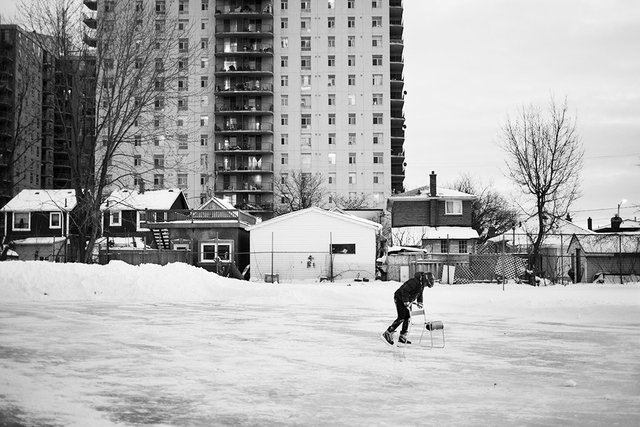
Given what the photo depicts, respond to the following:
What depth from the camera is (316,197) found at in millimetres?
79438

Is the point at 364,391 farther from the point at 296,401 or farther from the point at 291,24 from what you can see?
the point at 291,24

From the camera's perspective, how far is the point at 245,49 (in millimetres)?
82250

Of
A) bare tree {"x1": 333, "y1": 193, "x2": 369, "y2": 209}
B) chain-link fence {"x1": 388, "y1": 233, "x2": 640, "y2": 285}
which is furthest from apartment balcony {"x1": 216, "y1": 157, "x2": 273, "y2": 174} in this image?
chain-link fence {"x1": 388, "y1": 233, "x2": 640, "y2": 285}

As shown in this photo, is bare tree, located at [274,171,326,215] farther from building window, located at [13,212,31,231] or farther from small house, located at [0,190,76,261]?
building window, located at [13,212,31,231]

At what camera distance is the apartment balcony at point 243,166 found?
265 feet

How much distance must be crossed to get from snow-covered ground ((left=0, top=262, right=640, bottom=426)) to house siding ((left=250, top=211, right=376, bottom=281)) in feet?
64.9

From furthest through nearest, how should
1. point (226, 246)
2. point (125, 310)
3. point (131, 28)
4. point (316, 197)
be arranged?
point (316, 197) < point (226, 246) < point (131, 28) < point (125, 310)

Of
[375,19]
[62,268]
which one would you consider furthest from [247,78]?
[62,268]

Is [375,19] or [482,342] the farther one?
[375,19]

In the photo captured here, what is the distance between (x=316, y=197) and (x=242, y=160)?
34.4ft

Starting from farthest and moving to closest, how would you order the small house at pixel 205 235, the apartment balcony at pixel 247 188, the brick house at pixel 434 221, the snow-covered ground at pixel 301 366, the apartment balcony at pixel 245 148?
the apartment balcony at pixel 245 148
the apartment balcony at pixel 247 188
the brick house at pixel 434 221
the small house at pixel 205 235
the snow-covered ground at pixel 301 366

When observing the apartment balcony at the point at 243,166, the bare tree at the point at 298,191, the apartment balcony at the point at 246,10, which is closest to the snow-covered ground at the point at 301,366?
the bare tree at the point at 298,191

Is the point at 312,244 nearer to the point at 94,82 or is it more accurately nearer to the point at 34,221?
the point at 94,82

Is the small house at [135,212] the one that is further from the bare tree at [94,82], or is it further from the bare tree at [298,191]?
the bare tree at [94,82]
